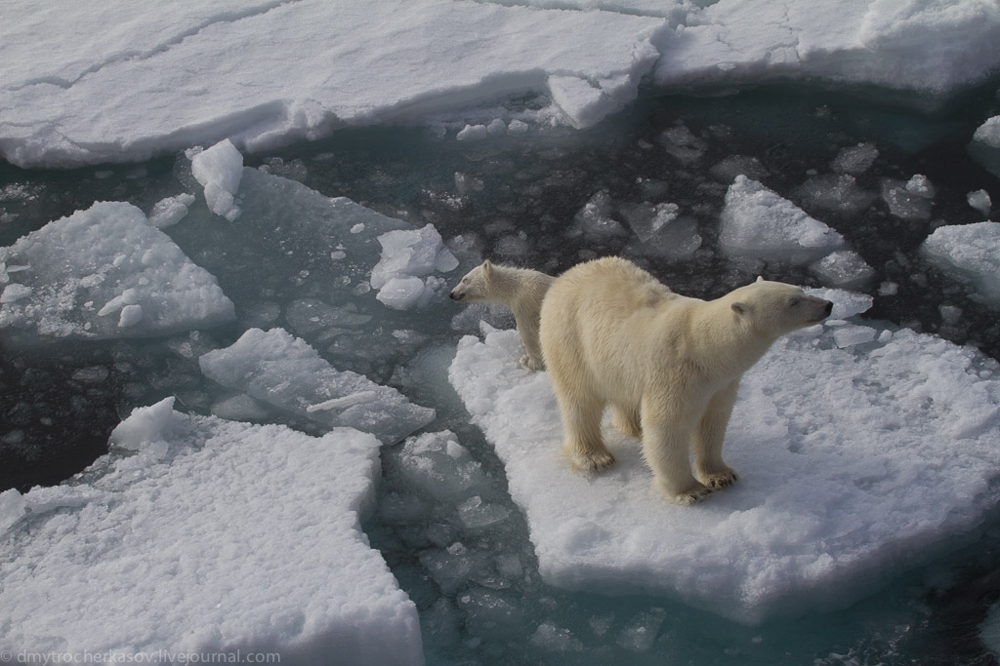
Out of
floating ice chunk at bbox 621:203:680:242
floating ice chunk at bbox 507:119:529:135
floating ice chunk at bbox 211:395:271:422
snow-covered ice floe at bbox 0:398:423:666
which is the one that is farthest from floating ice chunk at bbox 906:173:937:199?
floating ice chunk at bbox 211:395:271:422

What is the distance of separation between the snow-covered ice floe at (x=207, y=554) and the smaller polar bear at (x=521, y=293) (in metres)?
0.73

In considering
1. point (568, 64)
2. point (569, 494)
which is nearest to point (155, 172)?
point (568, 64)

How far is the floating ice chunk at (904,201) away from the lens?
4.91m

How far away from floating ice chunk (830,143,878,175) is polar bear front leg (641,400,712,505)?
7.89 feet

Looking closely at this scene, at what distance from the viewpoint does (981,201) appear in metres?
4.96

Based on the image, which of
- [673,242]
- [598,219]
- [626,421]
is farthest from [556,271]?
[626,421]

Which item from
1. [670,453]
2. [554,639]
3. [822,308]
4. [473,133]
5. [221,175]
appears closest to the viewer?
[822,308]

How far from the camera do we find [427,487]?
378 centimetres

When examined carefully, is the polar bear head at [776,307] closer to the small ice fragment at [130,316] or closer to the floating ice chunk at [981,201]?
the floating ice chunk at [981,201]

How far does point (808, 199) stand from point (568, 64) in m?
1.61

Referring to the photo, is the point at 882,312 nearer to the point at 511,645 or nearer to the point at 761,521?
the point at 761,521

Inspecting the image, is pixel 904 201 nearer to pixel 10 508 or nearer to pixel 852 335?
pixel 852 335

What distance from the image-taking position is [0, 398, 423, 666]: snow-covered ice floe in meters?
3.11

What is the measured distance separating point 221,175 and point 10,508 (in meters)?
2.09
